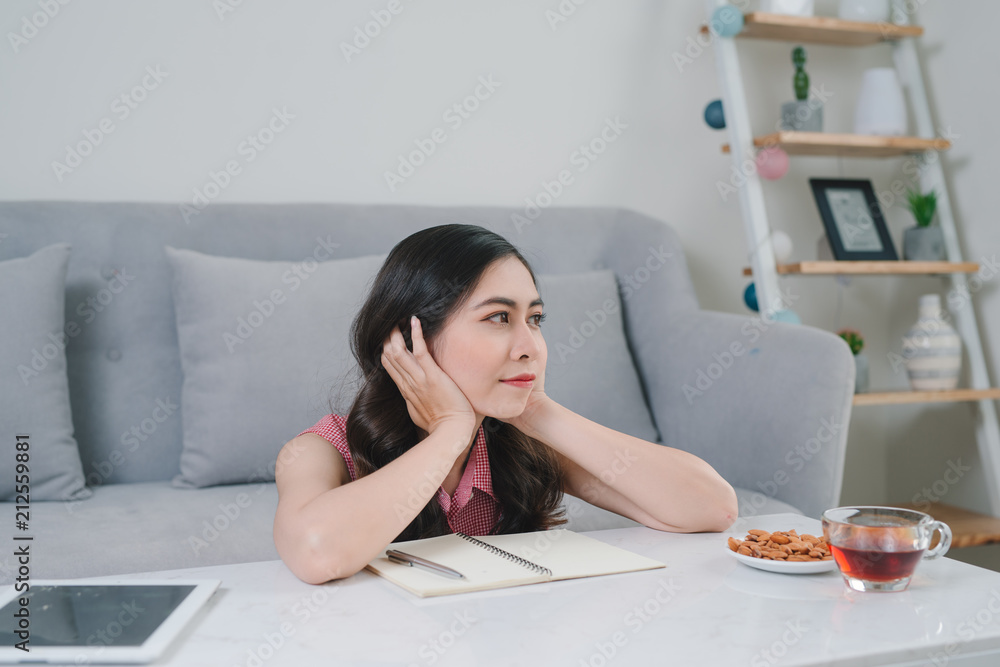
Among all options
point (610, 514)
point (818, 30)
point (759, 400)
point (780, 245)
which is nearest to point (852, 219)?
point (780, 245)

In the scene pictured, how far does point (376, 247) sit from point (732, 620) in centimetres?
152

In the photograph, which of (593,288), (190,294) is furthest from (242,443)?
(593,288)

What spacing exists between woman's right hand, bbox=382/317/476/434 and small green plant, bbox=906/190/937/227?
192 centimetres

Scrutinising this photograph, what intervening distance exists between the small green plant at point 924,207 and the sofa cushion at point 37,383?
2.26m

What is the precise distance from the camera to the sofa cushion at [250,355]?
5.49ft

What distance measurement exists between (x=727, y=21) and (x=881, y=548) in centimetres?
187

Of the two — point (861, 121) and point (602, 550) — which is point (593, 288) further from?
point (602, 550)

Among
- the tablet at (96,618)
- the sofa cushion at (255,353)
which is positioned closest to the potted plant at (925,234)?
the sofa cushion at (255,353)

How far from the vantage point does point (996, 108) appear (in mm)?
2350

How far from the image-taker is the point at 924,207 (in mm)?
2424

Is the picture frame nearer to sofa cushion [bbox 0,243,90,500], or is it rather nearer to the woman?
the woman

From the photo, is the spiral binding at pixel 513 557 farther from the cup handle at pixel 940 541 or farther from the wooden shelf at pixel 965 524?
the wooden shelf at pixel 965 524

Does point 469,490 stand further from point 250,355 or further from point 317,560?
A: point 250,355

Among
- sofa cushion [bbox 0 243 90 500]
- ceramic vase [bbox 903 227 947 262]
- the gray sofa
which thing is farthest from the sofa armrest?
sofa cushion [bbox 0 243 90 500]
